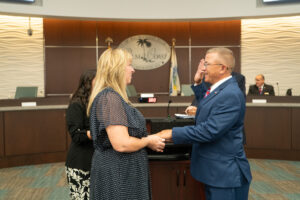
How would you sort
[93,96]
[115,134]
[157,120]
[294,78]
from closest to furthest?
[115,134] < [93,96] < [157,120] < [294,78]

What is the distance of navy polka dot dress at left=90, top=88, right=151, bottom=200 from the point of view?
6.20ft

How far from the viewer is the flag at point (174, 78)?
909 centimetres

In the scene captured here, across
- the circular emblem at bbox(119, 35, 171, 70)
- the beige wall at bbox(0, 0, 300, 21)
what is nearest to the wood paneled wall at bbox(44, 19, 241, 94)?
the circular emblem at bbox(119, 35, 171, 70)

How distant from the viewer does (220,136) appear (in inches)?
81.0

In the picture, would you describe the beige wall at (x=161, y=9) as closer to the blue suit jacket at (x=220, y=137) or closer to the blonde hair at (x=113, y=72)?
the blonde hair at (x=113, y=72)

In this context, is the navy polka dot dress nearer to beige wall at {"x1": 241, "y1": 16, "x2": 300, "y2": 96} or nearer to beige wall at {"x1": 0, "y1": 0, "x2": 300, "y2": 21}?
beige wall at {"x1": 0, "y1": 0, "x2": 300, "y2": 21}

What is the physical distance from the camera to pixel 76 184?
Answer: 8.94ft

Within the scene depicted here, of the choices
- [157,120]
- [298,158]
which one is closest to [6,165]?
[157,120]

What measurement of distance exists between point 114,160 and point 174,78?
7.30 meters

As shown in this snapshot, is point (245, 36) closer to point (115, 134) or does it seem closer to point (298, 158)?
point (298, 158)

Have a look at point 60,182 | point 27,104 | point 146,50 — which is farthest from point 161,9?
point 60,182

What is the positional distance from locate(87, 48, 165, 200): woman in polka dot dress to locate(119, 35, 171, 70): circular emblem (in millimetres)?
7350

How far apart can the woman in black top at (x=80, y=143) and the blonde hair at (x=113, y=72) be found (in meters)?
0.77

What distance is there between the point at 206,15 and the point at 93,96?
6287 millimetres
